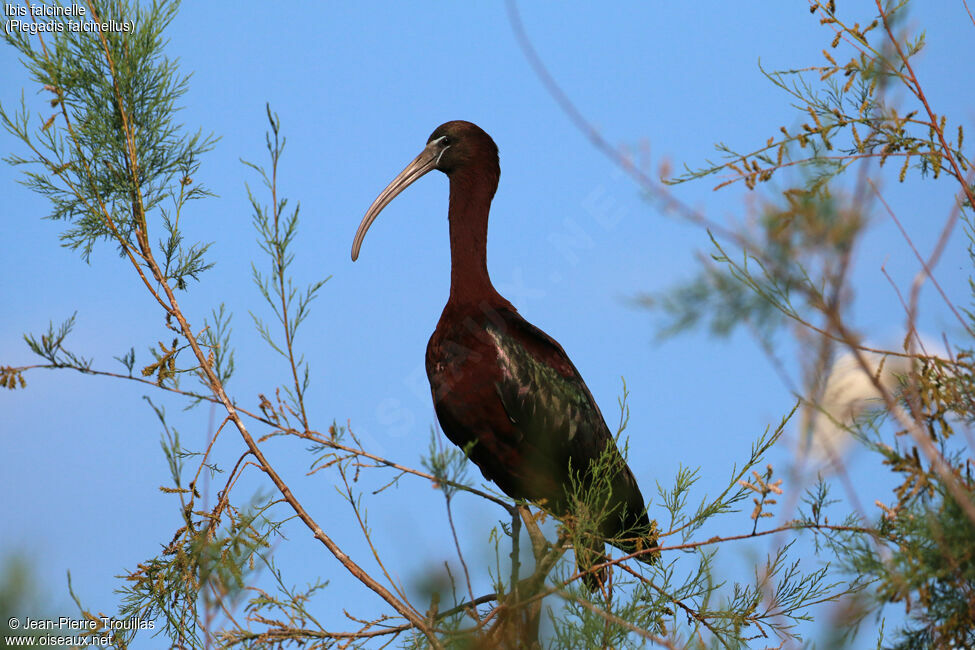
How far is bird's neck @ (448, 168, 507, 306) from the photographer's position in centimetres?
453

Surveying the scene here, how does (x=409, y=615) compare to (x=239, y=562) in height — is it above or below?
below

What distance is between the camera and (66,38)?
3719mm

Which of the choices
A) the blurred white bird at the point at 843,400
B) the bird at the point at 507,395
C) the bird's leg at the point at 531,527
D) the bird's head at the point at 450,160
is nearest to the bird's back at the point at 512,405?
the bird at the point at 507,395

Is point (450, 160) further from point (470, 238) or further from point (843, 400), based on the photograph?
point (843, 400)

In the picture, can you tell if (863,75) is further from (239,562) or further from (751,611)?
(239,562)

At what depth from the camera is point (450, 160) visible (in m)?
4.96

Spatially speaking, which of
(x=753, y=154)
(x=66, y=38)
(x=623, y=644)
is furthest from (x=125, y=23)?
(x=623, y=644)

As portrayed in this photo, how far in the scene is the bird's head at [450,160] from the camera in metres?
4.88

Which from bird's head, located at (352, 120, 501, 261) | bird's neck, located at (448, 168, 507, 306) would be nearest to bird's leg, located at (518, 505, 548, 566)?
bird's neck, located at (448, 168, 507, 306)

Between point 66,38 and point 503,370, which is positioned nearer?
point 66,38

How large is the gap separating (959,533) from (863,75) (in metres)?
1.44

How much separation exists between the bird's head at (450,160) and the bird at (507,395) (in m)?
0.13

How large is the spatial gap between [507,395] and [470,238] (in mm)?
904

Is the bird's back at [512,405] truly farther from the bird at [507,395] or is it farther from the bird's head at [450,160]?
the bird's head at [450,160]
